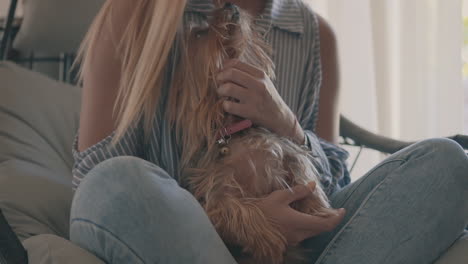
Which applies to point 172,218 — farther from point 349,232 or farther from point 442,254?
point 442,254

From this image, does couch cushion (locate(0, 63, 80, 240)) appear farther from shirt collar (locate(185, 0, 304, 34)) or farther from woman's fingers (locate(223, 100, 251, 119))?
shirt collar (locate(185, 0, 304, 34))

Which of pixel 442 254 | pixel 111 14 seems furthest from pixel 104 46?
pixel 442 254

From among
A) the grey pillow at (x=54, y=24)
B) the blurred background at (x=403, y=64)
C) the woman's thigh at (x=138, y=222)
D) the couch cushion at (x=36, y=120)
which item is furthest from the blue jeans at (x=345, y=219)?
the blurred background at (x=403, y=64)

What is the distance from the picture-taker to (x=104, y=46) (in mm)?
1090

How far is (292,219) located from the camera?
0.93 m

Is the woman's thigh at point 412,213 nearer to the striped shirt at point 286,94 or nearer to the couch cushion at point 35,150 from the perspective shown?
the striped shirt at point 286,94

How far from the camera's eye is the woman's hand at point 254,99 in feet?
3.28

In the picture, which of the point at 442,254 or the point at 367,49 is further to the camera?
the point at 367,49

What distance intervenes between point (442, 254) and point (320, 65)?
581 mm

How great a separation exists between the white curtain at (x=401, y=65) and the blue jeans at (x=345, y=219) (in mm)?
1254

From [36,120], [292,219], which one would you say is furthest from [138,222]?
[36,120]

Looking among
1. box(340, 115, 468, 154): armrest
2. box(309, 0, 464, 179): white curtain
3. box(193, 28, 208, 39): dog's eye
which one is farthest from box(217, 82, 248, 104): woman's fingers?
box(309, 0, 464, 179): white curtain

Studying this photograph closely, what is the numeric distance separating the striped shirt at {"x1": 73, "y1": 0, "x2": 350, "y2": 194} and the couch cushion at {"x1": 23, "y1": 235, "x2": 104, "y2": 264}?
266 millimetres

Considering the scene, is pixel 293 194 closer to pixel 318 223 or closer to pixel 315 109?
pixel 318 223
